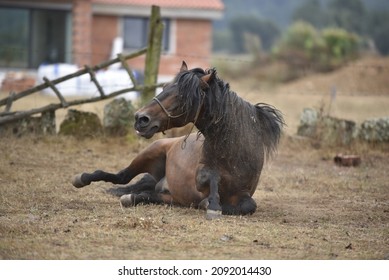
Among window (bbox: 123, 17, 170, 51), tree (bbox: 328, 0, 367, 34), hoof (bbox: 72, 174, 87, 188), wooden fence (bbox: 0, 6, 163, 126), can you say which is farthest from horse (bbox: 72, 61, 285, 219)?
tree (bbox: 328, 0, 367, 34)

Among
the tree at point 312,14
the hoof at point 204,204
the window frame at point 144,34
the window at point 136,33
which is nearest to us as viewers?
the hoof at point 204,204

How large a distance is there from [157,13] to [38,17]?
701 inches

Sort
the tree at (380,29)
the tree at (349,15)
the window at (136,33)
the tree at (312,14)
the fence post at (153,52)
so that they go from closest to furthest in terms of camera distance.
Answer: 1. the fence post at (153,52)
2. the window at (136,33)
3. the tree at (380,29)
4. the tree at (349,15)
5. the tree at (312,14)

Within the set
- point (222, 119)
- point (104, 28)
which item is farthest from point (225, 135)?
point (104, 28)

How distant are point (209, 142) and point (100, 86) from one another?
463 cm

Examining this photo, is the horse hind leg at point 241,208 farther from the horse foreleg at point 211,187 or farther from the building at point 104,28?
the building at point 104,28

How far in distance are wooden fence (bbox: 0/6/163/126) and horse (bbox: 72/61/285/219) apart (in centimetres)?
378

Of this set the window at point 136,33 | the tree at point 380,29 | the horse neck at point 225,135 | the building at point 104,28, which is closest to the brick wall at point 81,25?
the building at point 104,28

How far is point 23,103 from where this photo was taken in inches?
652

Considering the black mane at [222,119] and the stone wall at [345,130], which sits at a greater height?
the black mane at [222,119]

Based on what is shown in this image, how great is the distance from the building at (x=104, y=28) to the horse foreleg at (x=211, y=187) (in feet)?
67.4

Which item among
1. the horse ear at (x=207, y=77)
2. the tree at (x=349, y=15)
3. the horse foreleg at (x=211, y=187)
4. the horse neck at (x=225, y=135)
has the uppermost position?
the tree at (x=349, y=15)

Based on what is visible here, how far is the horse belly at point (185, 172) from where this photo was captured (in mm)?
8266

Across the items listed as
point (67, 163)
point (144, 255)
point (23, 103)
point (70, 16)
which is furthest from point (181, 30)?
point (144, 255)
